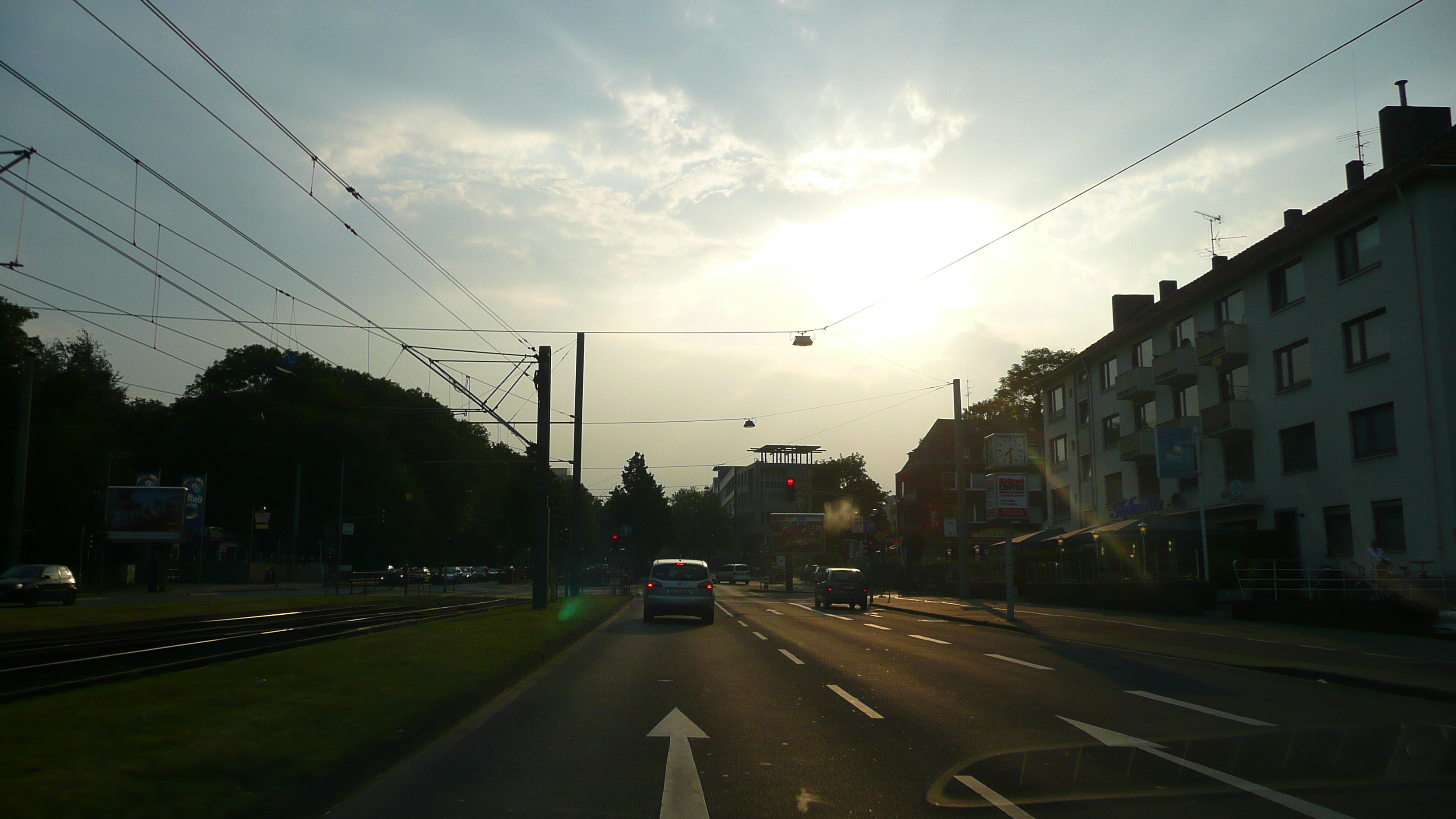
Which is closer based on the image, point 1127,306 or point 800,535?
point 1127,306

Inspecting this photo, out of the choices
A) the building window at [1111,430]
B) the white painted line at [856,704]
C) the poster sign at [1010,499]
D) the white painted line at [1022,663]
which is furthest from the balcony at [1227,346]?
the white painted line at [856,704]

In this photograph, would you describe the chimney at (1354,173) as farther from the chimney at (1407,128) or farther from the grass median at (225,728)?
the grass median at (225,728)

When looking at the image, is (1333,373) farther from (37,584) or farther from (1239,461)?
(37,584)

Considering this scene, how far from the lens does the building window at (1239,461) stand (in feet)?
119

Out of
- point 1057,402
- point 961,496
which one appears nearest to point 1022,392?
point 1057,402

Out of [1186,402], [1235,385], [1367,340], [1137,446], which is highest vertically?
[1367,340]

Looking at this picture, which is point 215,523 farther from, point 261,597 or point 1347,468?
point 1347,468

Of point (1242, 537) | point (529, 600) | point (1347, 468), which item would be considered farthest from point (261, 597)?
point (1347, 468)

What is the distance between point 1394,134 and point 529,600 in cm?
3521

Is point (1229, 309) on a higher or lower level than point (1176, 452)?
higher

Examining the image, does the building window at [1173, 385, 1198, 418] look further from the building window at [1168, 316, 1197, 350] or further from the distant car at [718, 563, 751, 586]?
the distant car at [718, 563, 751, 586]

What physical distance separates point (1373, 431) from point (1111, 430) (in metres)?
18.1

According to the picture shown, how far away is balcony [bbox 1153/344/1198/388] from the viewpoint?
38812 millimetres

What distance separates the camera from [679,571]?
27.6 metres
